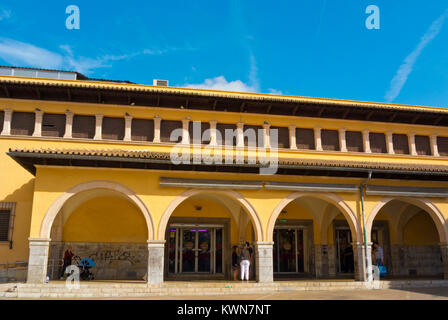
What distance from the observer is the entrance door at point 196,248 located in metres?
16.8

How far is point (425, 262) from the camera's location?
58.5ft

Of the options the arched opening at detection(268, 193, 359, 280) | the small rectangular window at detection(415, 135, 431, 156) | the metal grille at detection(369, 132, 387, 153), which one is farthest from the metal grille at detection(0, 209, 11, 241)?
the small rectangular window at detection(415, 135, 431, 156)

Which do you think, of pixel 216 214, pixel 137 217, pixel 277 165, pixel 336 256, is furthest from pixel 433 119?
pixel 137 217

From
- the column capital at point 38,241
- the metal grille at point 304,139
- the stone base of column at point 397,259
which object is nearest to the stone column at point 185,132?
the metal grille at point 304,139

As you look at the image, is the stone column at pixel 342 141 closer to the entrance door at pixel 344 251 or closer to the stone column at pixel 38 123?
the entrance door at pixel 344 251

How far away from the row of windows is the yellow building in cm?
5

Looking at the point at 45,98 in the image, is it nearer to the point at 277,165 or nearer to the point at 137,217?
the point at 137,217

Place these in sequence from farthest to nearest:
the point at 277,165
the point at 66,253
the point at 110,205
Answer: the point at 110,205
the point at 66,253
the point at 277,165

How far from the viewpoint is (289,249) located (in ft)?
58.4

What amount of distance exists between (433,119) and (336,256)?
24.9ft

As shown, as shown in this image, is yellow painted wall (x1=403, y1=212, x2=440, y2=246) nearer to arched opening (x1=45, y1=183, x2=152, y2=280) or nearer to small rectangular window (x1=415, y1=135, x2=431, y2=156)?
small rectangular window (x1=415, y1=135, x2=431, y2=156)

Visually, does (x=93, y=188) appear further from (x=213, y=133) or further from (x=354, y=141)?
(x=354, y=141)

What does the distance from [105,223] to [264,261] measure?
21.0 feet

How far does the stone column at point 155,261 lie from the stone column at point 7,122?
7.38 metres
